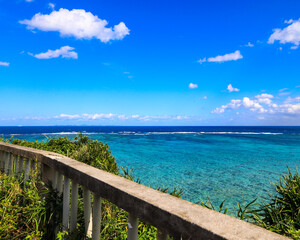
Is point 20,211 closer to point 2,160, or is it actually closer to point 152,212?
point 2,160

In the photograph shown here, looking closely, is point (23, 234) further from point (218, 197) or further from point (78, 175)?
point (218, 197)

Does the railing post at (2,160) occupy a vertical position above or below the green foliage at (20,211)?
above

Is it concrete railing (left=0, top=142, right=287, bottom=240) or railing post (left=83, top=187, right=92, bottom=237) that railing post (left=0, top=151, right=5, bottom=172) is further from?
railing post (left=83, top=187, right=92, bottom=237)

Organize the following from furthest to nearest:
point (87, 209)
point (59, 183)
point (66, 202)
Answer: point (59, 183), point (66, 202), point (87, 209)

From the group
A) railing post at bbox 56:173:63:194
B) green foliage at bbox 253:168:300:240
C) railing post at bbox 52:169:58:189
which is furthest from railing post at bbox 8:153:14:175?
green foliage at bbox 253:168:300:240

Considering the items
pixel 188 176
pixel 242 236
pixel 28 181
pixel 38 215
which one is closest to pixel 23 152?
pixel 28 181

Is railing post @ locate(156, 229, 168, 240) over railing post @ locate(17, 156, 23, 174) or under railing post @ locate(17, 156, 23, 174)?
over

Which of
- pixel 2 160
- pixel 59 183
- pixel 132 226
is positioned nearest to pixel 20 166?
pixel 2 160

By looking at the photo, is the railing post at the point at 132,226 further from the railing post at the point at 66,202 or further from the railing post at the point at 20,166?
the railing post at the point at 20,166

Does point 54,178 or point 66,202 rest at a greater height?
point 54,178

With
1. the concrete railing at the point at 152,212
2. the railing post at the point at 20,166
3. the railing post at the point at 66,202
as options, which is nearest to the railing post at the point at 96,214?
the concrete railing at the point at 152,212

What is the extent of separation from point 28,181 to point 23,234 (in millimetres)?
666

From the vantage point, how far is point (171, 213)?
1.09m

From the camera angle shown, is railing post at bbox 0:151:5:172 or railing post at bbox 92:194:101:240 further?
railing post at bbox 0:151:5:172
